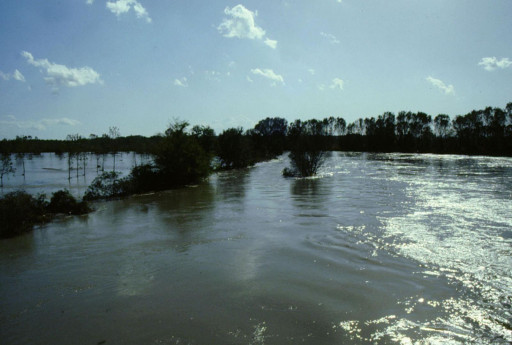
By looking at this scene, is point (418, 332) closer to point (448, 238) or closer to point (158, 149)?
point (448, 238)

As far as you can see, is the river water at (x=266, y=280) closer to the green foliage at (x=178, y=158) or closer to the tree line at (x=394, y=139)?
the green foliage at (x=178, y=158)

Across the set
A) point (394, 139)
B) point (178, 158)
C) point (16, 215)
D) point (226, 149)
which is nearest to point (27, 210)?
point (16, 215)

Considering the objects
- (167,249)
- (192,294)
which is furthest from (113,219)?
(192,294)

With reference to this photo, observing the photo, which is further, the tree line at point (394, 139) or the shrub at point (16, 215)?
the tree line at point (394, 139)

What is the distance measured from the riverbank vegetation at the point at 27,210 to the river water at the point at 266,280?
757 mm

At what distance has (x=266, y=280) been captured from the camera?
6910 mm

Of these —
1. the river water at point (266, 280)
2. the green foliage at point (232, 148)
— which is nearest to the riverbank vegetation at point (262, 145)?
the green foliage at point (232, 148)

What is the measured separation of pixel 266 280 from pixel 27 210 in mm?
11544

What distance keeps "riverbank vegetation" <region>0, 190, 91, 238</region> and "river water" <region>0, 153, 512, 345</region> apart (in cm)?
76

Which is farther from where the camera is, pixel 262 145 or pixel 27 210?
pixel 262 145

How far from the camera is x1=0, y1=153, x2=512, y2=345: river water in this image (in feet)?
16.2

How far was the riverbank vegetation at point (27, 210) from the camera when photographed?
1218 cm

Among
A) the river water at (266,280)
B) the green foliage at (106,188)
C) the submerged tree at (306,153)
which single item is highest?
the submerged tree at (306,153)

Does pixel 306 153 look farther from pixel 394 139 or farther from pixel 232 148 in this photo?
pixel 394 139
